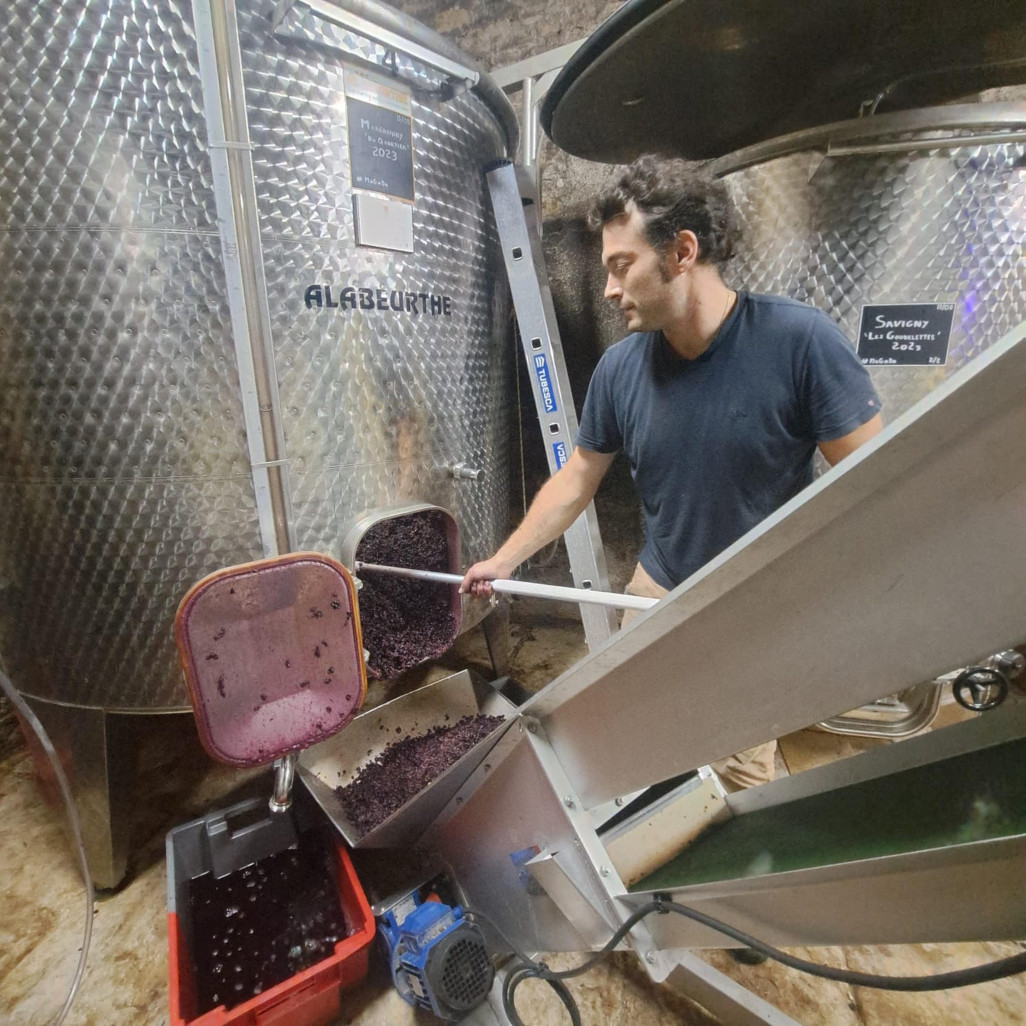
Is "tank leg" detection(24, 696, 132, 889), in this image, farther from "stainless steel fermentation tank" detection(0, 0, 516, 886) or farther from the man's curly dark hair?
the man's curly dark hair

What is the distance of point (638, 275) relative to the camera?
1.04 metres

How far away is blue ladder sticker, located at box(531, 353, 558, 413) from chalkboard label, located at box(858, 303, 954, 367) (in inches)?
29.9

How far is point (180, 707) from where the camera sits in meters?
1.12

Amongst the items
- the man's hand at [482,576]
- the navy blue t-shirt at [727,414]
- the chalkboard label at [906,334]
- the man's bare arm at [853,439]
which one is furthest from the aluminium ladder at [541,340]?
the chalkboard label at [906,334]

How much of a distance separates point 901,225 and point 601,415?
74cm

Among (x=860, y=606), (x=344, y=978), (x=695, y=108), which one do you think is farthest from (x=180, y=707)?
(x=695, y=108)

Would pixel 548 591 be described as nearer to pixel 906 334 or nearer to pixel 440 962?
pixel 440 962

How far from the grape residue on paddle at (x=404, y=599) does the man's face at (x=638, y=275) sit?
0.63 metres

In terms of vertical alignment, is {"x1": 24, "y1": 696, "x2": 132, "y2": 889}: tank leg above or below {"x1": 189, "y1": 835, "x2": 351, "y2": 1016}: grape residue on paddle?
above

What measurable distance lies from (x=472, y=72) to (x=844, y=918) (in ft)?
5.13

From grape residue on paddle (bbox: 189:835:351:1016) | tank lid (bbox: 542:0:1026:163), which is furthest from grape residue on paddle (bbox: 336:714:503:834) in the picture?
tank lid (bbox: 542:0:1026:163)

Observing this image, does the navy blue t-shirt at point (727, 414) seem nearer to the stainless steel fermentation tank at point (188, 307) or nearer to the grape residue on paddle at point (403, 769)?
the stainless steel fermentation tank at point (188, 307)

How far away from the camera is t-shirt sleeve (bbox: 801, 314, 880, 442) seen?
3.12 feet

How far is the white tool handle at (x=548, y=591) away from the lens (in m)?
0.72
